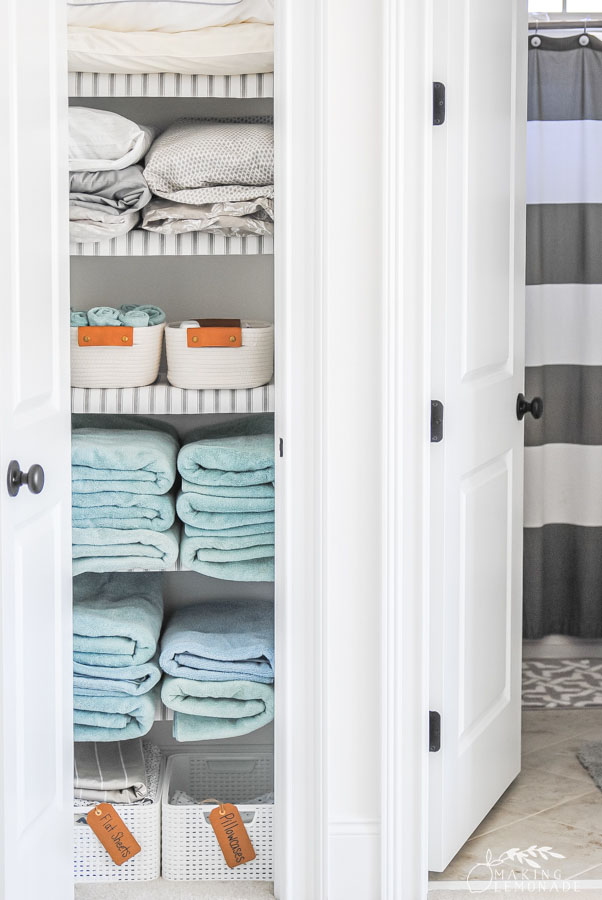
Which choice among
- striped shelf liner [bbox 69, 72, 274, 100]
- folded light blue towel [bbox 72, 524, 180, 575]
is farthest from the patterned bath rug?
striped shelf liner [bbox 69, 72, 274, 100]

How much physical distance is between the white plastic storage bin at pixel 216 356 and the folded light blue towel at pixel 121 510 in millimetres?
258

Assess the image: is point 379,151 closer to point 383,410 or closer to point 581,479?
point 383,410

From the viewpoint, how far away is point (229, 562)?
2090 millimetres

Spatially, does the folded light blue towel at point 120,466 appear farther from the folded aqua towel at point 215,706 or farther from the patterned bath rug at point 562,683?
the patterned bath rug at point 562,683

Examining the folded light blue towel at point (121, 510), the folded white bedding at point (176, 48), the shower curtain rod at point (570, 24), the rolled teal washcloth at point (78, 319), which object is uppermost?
the shower curtain rod at point (570, 24)

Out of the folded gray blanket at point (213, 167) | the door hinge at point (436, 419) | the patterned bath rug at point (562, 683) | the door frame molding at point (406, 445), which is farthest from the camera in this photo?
the patterned bath rug at point (562, 683)

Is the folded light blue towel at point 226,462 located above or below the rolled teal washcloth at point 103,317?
below

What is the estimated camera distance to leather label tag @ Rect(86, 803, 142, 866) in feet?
6.56

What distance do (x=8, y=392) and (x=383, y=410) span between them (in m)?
0.72

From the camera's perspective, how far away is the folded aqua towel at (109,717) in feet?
6.66

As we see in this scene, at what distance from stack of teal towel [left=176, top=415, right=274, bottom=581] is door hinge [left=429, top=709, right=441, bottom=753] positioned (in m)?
0.45

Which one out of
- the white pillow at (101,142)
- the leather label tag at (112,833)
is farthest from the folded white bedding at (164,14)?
the leather label tag at (112,833)

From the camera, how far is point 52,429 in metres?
1.61

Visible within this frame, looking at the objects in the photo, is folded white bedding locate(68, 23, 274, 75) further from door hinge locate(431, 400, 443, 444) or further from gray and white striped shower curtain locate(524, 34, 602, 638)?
gray and white striped shower curtain locate(524, 34, 602, 638)
